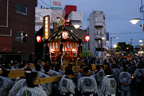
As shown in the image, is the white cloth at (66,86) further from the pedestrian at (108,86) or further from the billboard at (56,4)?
the billboard at (56,4)

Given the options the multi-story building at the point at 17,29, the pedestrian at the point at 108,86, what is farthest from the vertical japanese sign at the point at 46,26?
the pedestrian at the point at 108,86

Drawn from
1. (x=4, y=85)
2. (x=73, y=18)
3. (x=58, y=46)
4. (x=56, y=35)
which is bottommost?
(x=4, y=85)

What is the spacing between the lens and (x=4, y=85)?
4910 millimetres

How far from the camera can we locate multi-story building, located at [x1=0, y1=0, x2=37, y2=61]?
20656 millimetres

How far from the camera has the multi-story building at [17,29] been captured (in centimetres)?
2066

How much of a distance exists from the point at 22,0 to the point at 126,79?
21.1 meters

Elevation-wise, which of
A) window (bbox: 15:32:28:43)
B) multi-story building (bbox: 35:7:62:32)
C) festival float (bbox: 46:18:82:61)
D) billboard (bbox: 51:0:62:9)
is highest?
billboard (bbox: 51:0:62:9)

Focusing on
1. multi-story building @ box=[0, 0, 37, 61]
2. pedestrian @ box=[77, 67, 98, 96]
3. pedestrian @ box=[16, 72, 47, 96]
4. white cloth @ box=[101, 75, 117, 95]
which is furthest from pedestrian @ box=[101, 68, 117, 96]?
multi-story building @ box=[0, 0, 37, 61]

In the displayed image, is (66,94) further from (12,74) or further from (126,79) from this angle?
(126,79)

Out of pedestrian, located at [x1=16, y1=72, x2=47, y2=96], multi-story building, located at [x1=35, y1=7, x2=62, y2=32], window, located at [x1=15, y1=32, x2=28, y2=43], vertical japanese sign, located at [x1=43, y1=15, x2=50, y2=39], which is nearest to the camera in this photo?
pedestrian, located at [x1=16, y1=72, x2=47, y2=96]

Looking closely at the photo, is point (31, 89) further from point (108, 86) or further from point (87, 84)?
point (108, 86)

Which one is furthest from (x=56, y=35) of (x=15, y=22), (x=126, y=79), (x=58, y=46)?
(x=126, y=79)

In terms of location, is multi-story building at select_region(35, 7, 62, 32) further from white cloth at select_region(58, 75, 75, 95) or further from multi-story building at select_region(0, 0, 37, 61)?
white cloth at select_region(58, 75, 75, 95)

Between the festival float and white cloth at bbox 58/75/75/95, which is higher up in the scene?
the festival float
